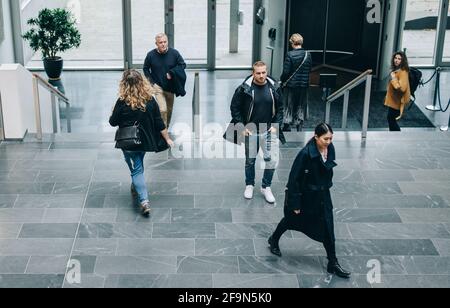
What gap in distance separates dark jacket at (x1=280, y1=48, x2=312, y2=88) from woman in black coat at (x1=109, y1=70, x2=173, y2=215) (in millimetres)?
3018

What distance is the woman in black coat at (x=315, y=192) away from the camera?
258 inches

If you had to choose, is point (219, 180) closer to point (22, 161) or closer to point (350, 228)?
point (350, 228)

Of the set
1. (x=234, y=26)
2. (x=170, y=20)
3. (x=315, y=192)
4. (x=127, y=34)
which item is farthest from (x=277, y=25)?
(x=315, y=192)

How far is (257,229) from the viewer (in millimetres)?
7801

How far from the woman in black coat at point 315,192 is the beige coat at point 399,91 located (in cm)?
471

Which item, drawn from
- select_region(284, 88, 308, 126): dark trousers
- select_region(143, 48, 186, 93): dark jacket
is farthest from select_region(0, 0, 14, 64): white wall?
select_region(284, 88, 308, 126): dark trousers

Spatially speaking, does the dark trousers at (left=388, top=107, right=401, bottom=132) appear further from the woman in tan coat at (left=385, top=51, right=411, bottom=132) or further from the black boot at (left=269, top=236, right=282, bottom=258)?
the black boot at (left=269, top=236, right=282, bottom=258)

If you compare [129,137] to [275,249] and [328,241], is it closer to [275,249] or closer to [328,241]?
[275,249]

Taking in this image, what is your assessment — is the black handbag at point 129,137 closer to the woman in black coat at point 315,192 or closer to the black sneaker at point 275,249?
the black sneaker at point 275,249

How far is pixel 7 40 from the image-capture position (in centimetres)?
1516

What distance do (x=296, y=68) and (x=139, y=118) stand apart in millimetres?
3389

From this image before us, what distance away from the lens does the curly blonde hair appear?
7.60m

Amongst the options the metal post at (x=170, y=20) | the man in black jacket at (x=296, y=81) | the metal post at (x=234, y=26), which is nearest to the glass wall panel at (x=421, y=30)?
the metal post at (x=234, y=26)
